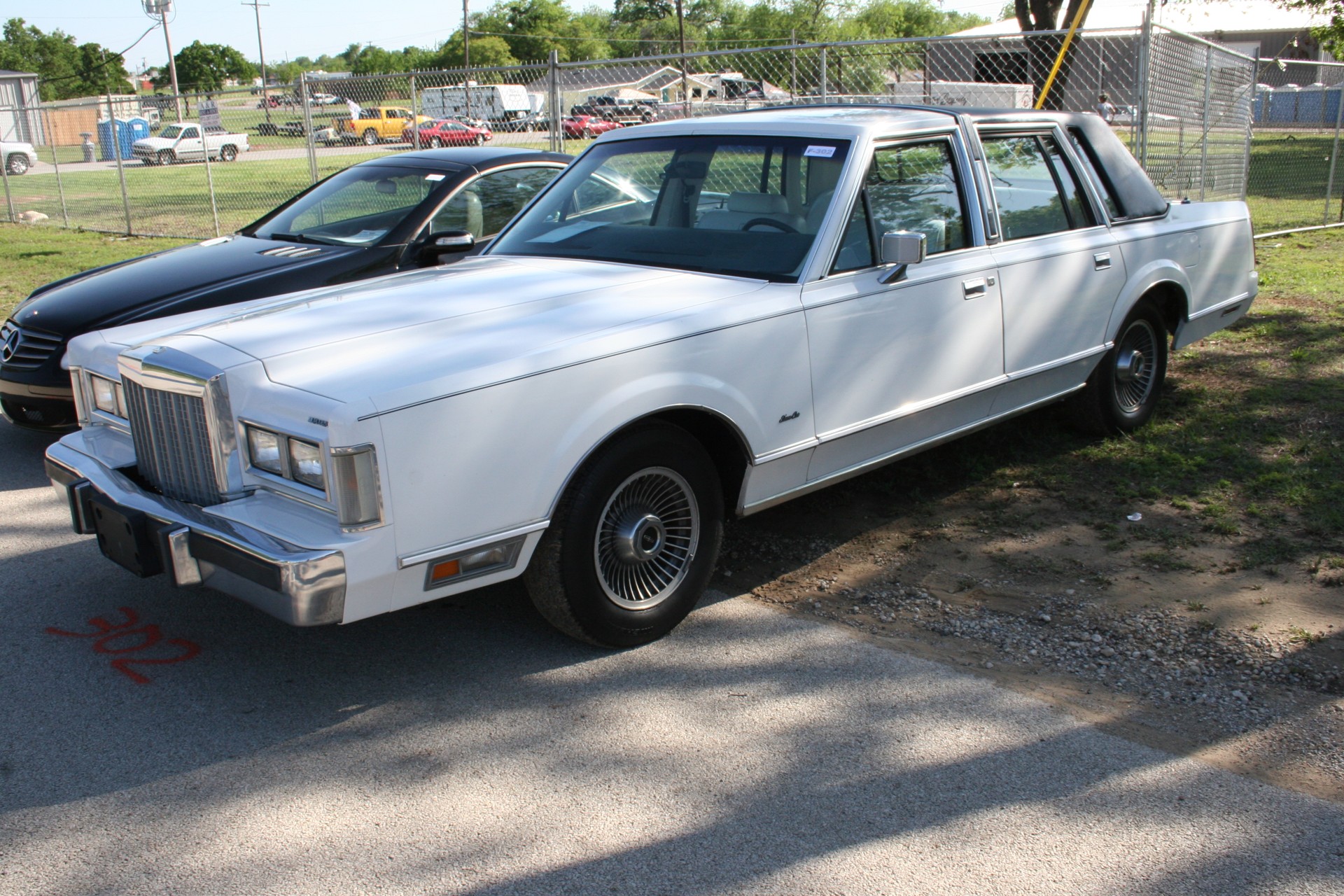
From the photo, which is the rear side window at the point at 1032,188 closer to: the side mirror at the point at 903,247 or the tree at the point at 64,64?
the side mirror at the point at 903,247

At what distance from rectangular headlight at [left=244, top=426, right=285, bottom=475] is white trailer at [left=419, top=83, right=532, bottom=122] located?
1059cm

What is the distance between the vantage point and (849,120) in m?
4.57

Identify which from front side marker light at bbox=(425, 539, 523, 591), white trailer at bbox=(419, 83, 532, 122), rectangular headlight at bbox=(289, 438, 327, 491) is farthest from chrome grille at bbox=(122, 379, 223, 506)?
white trailer at bbox=(419, 83, 532, 122)

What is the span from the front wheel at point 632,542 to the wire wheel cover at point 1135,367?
297cm

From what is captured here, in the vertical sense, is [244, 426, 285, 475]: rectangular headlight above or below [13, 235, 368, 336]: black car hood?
below

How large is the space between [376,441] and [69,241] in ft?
50.1

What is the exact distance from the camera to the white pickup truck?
27062mm

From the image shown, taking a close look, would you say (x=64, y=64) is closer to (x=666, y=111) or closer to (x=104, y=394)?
(x=666, y=111)

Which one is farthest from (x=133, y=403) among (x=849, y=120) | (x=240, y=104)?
(x=240, y=104)

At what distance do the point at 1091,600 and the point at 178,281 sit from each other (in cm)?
510

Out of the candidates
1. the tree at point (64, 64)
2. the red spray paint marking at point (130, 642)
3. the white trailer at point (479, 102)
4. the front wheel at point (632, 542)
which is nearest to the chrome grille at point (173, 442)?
the red spray paint marking at point (130, 642)

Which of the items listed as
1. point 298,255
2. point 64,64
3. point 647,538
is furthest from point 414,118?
point 64,64

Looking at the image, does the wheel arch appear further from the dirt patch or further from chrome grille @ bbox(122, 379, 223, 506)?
chrome grille @ bbox(122, 379, 223, 506)

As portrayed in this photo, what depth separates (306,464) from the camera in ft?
10.3
